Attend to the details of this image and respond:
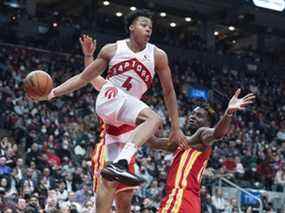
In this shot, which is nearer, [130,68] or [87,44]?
[130,68]

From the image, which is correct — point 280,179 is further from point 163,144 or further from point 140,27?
point 140,27

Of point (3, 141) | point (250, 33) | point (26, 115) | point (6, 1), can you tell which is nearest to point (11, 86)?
point (26, 115)

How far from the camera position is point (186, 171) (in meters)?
7.12

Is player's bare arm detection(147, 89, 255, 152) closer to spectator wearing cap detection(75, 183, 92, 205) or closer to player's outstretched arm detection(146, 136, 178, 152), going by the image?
player's outstretched arm detection(146, 136, 178, 152)

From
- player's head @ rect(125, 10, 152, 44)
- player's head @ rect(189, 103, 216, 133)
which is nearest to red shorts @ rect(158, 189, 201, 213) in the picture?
player's head @ rect(189, 103, 216, 133)

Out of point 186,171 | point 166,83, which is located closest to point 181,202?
A: point 186,171

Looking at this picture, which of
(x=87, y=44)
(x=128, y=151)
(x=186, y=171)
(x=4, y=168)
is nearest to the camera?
(x=128, y=151)

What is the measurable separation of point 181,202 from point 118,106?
135cm

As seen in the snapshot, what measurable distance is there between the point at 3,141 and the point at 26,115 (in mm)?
2984

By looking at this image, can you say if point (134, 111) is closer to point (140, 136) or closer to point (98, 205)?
point (140, 136)

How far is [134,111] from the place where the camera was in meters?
6.35

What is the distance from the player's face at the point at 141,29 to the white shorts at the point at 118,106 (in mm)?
557

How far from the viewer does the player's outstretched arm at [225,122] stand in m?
6.86

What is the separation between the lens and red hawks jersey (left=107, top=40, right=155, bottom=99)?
657 centimetres
